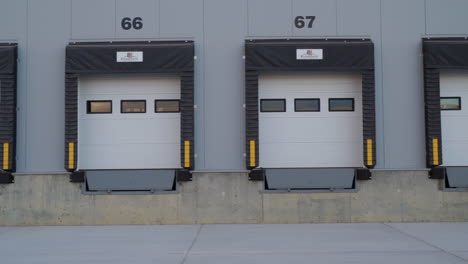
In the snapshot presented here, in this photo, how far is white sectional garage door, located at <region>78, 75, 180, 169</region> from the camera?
1401 centimetres

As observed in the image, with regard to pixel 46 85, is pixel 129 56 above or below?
above

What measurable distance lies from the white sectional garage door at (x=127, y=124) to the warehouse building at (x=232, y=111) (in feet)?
0.12

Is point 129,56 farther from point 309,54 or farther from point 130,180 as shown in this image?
point 309,54

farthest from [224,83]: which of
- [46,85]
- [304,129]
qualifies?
[46,85]

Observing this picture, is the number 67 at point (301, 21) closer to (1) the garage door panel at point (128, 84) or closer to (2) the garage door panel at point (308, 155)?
(2) the garage door panel at point (308, 155)

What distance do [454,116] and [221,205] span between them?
6.59 metres

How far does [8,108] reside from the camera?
13.5 meters

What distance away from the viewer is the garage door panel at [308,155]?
14.0 m

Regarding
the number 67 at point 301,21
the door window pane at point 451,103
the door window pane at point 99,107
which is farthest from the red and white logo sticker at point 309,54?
the door window pane at point 99,107

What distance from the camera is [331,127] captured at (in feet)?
46.0

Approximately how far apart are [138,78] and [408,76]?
7.06 metres

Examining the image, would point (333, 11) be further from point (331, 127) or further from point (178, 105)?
point (178, 105)

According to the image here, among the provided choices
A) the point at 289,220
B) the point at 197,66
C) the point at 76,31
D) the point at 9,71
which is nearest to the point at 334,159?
the point at 289,220

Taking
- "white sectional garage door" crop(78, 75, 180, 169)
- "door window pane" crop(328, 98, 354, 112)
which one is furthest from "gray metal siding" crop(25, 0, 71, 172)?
"door window pane" crop(328, 98, 354, 112)
